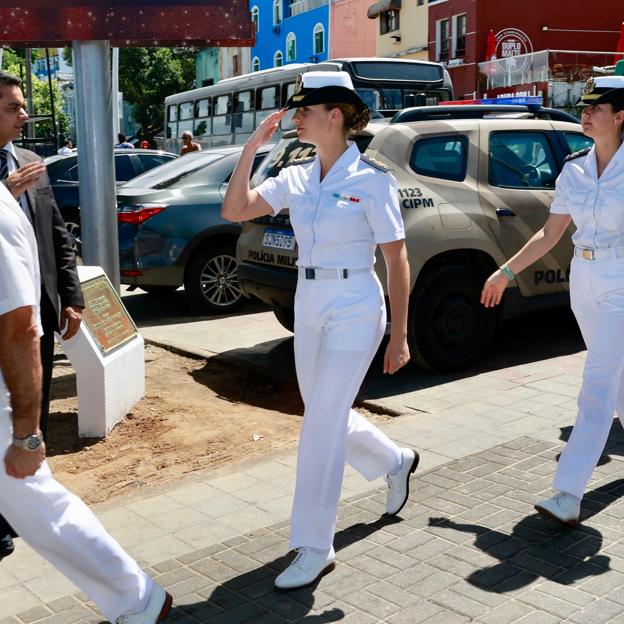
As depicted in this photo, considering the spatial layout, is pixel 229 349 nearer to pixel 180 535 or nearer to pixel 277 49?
pixel 180 535

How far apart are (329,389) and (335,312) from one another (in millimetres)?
291

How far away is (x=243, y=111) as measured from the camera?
20.1 metres

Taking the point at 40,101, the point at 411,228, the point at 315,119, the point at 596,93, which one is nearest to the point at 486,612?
the point at 315,119

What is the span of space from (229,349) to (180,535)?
3.97m

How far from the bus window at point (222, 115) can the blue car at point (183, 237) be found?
11.0m

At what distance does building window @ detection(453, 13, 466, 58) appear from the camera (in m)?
34.0

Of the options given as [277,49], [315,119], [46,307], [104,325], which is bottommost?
[104,325]

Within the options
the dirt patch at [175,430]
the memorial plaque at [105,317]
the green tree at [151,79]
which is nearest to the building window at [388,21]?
the green tree at [151,79]

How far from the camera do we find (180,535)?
4.21 metres

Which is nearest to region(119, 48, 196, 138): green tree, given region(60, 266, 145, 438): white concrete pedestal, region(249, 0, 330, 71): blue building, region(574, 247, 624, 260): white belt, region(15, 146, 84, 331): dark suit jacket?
region(249, 0, 330, 71): blue building

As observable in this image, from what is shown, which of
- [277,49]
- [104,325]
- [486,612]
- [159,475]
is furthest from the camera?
[277,49]

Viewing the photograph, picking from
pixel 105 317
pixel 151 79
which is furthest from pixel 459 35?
pixel 105 317

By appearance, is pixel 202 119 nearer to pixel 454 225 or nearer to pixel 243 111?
pixel 243 111

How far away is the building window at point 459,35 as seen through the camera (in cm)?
3397
